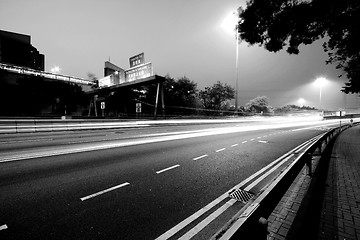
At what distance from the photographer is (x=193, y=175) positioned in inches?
199

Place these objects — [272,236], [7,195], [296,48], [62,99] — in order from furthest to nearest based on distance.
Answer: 1. [62,99]
2. [296,48]
3. [7,195]
4. [272,236]

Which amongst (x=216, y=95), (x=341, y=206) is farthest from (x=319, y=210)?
(x=216, y=95)

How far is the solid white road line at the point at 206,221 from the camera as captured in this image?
2611mm

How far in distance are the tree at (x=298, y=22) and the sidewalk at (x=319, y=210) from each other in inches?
201

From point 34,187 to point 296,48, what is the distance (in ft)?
34.1

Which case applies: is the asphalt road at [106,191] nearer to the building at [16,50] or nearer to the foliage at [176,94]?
the foliage at [176,94]

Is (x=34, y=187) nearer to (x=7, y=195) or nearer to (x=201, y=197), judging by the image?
(x=7, y=195)

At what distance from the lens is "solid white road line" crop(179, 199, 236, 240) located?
2611 mm

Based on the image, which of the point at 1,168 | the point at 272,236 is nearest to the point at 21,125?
the point at 1,168

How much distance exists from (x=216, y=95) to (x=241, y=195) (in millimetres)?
51867

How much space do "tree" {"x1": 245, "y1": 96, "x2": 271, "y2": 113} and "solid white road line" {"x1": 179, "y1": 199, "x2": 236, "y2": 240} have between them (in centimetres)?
9862

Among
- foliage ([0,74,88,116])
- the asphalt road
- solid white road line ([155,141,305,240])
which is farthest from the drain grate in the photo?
foliage ([0,74,88,116])

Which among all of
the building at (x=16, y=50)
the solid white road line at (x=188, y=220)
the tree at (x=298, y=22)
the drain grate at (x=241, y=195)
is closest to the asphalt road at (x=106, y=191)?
the solid white road line at (x=188, y=220)

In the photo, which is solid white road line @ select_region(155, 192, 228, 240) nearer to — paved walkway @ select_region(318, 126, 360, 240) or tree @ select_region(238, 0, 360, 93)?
paved walkway @ select_region(318, 126, 360, 240)
